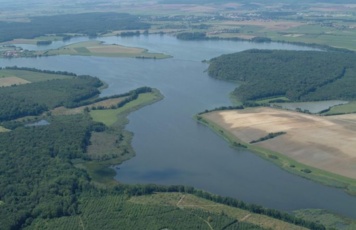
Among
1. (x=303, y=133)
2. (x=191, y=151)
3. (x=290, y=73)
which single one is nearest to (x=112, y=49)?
Answer: (x=290, y=73)

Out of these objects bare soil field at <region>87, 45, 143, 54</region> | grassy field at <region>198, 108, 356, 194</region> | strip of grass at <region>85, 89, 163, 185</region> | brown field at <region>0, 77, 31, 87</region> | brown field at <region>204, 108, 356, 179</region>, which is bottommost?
brown field at <region>0, 77, 31, 87</region>

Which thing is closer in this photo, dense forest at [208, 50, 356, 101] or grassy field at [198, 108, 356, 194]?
grassy field at [198, 108, 356, 194]

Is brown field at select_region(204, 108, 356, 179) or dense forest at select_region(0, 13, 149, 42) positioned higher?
brown field at select_region(204, 108, 356, 179)

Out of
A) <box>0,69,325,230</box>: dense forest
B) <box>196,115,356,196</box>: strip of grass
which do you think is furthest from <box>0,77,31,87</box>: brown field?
<box>196,115,356,196</box>: strip of grass

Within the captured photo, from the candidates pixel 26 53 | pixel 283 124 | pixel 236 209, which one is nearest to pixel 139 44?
pixel 26 53

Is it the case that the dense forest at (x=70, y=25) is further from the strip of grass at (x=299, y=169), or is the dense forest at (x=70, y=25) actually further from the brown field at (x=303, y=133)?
the strip of grass at (x=299, y=169)

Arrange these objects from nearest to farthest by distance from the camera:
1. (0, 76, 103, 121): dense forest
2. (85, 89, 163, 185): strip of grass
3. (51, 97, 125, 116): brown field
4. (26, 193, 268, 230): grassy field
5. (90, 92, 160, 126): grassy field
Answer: (26, 193, 268, 230): grassy field
(85, 89, 163, 185): strip of grass
(90, 92, 160, 126): grassy field
(0, 76, 103, 121): dense forest
(51, 97, 125, 116): brown field

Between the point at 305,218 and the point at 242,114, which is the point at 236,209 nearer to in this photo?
the point at 305,218

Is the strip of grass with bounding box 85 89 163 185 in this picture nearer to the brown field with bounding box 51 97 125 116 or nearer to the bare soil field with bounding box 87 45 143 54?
the brown field with bounding box 51 97 125 116
